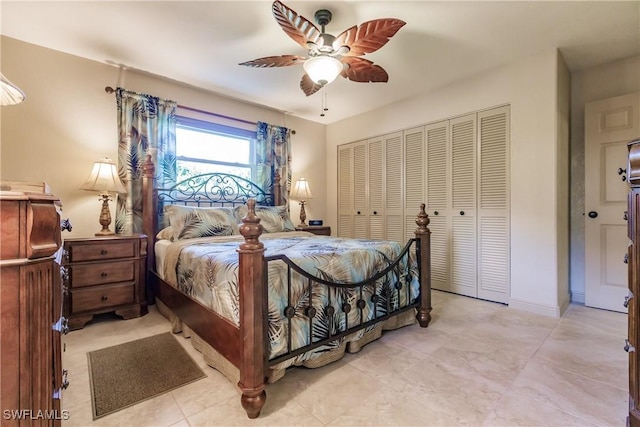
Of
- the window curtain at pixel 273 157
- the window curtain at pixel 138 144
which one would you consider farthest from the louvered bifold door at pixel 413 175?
the window curtain at pixel 138 144

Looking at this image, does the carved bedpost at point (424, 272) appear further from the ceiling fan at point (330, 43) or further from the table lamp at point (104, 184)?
the table lamp at point (104, 184)

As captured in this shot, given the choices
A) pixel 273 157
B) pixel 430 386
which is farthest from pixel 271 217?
pixel 430 386

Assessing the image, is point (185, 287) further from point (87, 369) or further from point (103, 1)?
point (103, 1)

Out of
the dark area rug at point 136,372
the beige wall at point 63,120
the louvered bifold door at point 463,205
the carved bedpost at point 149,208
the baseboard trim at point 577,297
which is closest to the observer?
the dark area rug at point 136,372

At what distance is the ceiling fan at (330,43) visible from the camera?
1.80 m

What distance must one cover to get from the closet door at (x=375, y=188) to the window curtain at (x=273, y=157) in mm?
1255

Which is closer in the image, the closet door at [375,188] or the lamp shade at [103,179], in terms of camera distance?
the lamp shade at [103,179]

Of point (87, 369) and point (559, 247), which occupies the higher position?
point (559, 247)

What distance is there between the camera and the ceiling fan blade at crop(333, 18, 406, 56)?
1793 mm

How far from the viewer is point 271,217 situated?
345 cm

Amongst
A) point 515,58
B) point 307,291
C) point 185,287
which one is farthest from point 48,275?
point 515,58

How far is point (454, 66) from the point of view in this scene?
302 centimetres

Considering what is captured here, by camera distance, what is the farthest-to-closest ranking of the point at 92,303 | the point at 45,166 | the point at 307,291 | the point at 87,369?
the point at 45,166, the point at 92,303, the point at 87,369, the point at 307,291

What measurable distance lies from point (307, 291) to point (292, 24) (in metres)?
1.69
